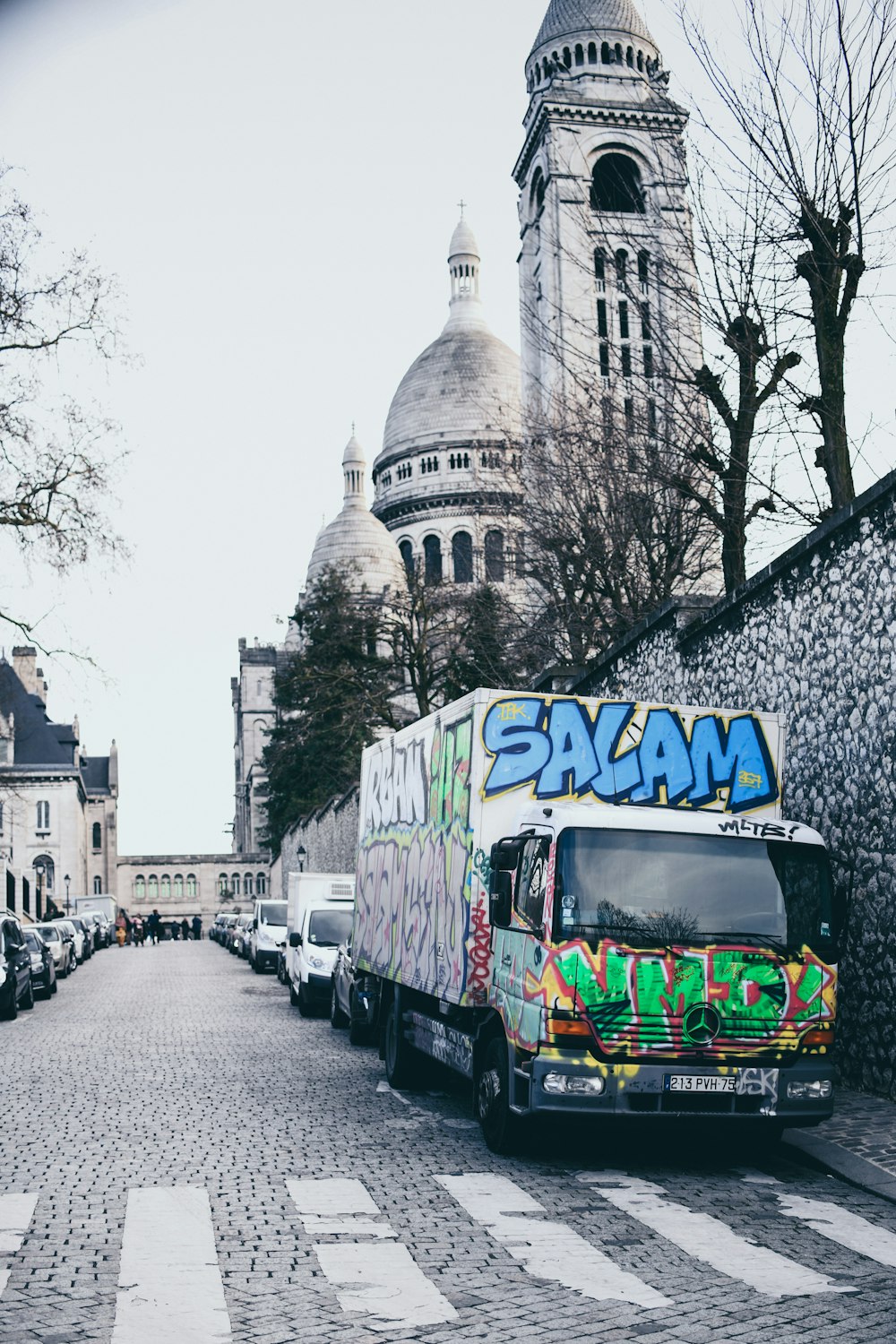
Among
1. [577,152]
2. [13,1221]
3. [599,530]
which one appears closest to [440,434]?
[577,152]

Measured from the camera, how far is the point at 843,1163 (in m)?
10.0

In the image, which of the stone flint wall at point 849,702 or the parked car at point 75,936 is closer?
the stone flint wall at point 849,702

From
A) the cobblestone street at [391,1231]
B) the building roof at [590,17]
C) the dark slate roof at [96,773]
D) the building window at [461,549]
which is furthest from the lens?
the dark slate roof at [96,773]

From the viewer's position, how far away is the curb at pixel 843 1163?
9336mm

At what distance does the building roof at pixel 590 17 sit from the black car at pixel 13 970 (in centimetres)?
6028

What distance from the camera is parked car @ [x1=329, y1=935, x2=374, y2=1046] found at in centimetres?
1767

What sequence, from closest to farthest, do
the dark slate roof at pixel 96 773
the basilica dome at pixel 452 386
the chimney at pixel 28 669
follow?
1. the chimney at pixel 28 669
2. the basilica dome at pixel 452 386
3. the dark slate roof at pixel 96 773

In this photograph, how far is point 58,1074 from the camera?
15406 millimetres

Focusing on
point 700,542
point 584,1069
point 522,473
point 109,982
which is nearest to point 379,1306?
point 584,1069

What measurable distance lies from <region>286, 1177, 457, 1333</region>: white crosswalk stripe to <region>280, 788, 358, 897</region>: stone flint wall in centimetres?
2947

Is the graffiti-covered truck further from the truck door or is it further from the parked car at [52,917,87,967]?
the parked car at [52,917,87,967]

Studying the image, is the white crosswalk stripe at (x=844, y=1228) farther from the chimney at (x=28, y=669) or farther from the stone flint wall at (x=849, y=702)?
the chimney at (x=28, y=669)

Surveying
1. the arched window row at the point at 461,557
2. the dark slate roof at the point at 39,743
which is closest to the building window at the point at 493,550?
the arched window row at the point at 461,557

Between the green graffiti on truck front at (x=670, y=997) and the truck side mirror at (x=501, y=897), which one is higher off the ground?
the truck side mirror at (x=501, y=897)
